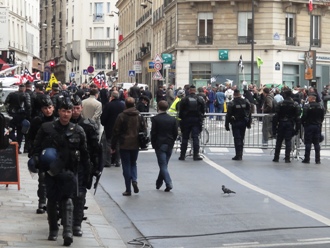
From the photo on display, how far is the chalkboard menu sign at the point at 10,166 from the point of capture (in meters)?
17.5

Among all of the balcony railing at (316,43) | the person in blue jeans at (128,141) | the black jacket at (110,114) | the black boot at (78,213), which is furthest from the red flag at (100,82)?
the black boot at (78,213)

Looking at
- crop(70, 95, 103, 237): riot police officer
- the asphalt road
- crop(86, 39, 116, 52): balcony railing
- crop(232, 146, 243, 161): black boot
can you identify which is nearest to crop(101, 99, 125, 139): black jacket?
the asphalt road

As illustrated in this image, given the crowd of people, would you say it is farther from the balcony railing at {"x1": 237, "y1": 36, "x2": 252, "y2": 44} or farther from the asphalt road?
the balcony railing at {"x1": 237, "y1": 36, "x2": 252, "y2": 44}

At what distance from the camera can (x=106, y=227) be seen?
45.4ft

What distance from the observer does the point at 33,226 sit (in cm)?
1323

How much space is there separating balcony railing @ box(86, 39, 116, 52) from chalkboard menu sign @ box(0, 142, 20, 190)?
350 feet

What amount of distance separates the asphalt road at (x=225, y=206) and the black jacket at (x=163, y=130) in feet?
2.88

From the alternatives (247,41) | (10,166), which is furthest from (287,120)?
(247,41)

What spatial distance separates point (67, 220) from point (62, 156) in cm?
71

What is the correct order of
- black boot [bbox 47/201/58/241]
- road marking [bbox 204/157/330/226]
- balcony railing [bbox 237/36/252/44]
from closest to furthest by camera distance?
black boot [bbox 47/201/58/241] < road marking [bbox 204/157/330/226] < balcony railing [bbox 237/36/252/44]

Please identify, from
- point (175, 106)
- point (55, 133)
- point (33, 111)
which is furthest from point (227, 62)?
point (55, 133)

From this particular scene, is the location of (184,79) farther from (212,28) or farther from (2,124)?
(2,124)

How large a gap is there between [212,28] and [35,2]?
3920cm

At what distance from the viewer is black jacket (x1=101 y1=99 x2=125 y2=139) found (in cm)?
2319
